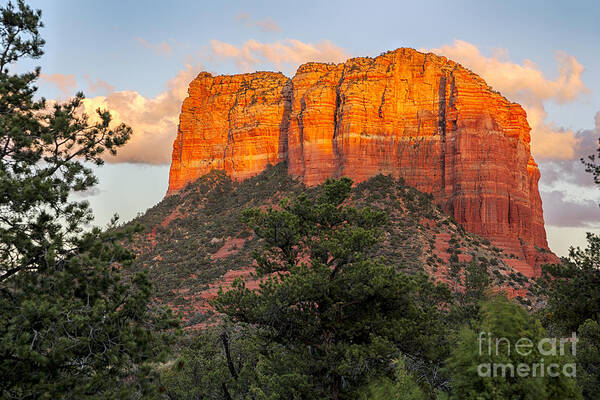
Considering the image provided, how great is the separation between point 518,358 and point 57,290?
8152 millimetres

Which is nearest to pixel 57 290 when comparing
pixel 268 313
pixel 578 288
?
pixel 268 313

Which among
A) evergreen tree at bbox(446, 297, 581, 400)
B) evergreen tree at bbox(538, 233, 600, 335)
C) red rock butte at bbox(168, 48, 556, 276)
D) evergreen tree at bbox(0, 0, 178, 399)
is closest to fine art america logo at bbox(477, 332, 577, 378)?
evergreen tree at bbox(446, 297, 581, 400)

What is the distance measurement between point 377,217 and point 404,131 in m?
60.9

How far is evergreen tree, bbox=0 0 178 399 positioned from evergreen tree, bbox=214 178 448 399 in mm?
6428

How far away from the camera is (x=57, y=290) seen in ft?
31.7

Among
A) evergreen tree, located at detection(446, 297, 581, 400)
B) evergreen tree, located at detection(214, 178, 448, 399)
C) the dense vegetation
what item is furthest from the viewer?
evergreen tree, located at detection(214, 178, 448, 399)

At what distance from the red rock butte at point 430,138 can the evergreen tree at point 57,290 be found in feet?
209

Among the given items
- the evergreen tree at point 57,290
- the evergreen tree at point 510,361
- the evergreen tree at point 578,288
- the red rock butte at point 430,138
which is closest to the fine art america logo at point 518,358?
the evergreen tree at point 510,361

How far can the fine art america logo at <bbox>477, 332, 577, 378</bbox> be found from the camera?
7.00 meters

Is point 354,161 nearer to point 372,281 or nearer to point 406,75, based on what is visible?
point 406,75

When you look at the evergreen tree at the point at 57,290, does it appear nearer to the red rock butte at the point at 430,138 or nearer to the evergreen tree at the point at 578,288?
the evergreen tree at the point at 578,288

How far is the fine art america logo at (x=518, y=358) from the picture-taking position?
700 centimetres

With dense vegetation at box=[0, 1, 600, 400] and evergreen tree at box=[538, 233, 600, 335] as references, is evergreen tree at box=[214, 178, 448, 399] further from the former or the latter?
evergreen tree at box=[538, 233, 600, 335]

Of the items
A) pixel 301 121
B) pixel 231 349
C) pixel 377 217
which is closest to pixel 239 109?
pixel 301 121
